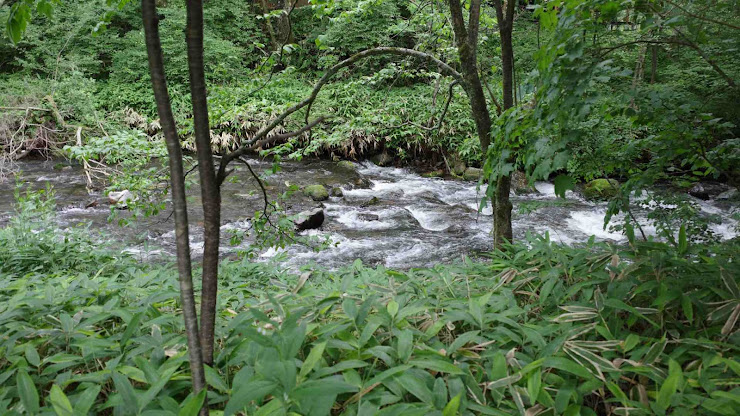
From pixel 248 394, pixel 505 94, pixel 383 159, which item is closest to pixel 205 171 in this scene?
pixel 248 394

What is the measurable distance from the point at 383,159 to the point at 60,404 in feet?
36.9

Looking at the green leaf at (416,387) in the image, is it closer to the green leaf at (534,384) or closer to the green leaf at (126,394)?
the green leaf at (534,384)

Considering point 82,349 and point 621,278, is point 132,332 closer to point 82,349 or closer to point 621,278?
point 82,349

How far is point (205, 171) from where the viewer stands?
131 centimetres

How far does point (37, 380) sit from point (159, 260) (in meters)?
4.10

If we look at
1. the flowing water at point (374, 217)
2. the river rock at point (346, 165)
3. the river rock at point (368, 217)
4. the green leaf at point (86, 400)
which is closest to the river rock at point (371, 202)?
the flowing water at point (374, 217)

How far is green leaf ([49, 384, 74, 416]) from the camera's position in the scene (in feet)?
3.85

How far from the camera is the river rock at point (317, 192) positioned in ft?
30.1

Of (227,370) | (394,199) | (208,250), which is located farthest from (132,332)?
(394,199)

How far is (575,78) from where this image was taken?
1.65 meters

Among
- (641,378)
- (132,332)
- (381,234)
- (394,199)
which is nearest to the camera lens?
(641,378)

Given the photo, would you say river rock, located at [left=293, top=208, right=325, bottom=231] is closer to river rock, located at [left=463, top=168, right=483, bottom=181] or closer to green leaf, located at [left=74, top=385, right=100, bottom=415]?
river rock, located at [left=463, top=168, right=483, bottom=181]

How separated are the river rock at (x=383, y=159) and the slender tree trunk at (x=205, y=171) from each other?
428 inches

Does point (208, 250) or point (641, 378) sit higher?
point (208, 250)
